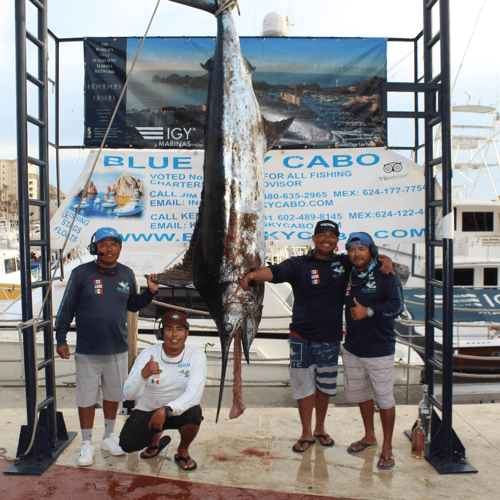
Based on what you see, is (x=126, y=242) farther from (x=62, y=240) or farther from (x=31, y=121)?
(x=31, y=121)

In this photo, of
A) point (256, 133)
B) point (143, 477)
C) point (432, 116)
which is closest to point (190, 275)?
point (256, 133)

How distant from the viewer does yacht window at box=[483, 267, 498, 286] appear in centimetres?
928

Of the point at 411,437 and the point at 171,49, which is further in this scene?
the point at 171,49

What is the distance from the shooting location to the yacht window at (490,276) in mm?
9281

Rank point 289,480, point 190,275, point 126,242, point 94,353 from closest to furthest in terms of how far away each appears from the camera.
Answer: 1. point 289,480
2. point 94,353
3. point 190,275
4. point 126,242

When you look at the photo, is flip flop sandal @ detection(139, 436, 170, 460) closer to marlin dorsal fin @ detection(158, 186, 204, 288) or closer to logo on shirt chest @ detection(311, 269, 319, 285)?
marlin dorsal fin @ detection(158, 186, 204, 288)

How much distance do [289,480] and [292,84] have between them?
8.69 ft

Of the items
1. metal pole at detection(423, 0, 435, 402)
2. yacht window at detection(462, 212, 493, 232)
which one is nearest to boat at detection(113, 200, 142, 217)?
metal pole at detection(423, 0, 435, 402)

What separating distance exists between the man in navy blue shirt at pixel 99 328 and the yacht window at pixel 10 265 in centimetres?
1410

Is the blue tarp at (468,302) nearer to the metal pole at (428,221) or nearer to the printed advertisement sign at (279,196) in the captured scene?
the printed advertisement sign at (279,196)

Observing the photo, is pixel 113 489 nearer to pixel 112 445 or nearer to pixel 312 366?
pixel 112 445

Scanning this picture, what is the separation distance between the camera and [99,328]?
7.99ft

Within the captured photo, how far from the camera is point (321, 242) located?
2.54 metres

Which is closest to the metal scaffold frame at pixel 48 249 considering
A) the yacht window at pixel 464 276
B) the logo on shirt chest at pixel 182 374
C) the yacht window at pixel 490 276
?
the logo on shirt chest at pixel 182 374
